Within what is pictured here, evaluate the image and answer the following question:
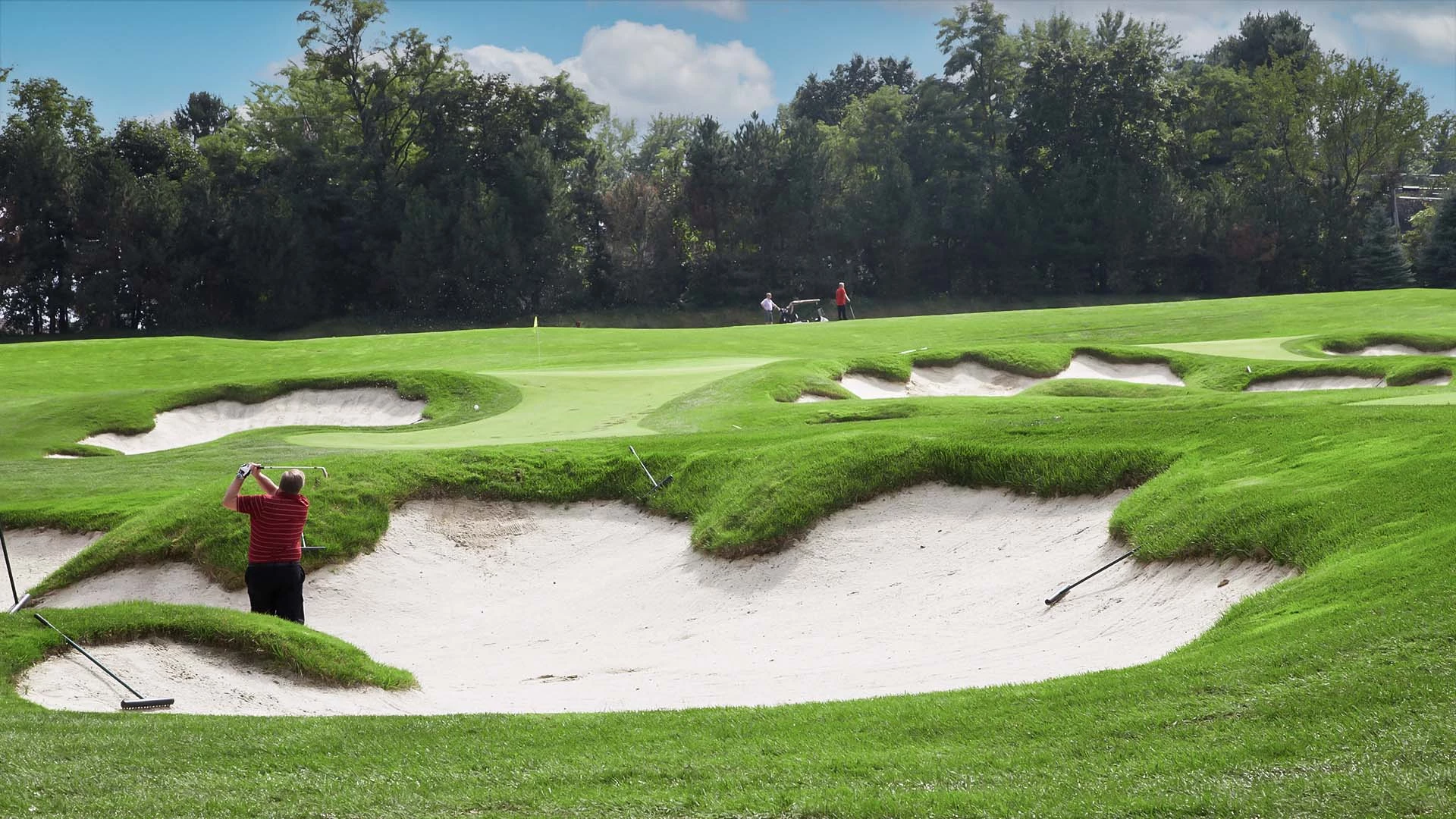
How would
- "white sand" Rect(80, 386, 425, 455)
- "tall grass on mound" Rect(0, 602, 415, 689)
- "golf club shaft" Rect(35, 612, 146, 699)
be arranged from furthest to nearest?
1. "white sand" Rect(80, 386, 425, 455)
2. "tall grass on mound" Rect(0, 602, 415, 689)
3. "golf club shaft" Rect(35, 612, 146, 699)

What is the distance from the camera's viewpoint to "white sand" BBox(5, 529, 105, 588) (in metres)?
18.6

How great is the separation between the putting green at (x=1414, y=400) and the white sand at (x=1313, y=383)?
A: 357 inches

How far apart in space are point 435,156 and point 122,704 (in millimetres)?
76396

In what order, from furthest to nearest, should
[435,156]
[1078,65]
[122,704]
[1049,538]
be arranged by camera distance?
[1078,65] → [435,156] → [1049,538] → [122,704]

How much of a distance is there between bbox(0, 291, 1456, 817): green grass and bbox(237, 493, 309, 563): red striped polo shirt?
3.23 feet

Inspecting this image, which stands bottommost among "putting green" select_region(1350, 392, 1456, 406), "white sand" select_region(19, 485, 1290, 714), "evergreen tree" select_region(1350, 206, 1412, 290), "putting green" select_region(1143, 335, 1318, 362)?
"white sand" select_region(19, 485, 1290, 714)

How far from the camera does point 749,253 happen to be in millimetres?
88438

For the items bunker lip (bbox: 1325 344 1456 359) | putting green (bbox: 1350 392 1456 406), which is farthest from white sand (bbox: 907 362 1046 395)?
putting green (bbox: 1350 392 1456 406)

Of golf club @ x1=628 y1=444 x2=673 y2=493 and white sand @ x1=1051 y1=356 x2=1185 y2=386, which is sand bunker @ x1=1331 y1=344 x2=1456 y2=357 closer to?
white sand @ x1=1051 y1=356 x2=1185 y2=386

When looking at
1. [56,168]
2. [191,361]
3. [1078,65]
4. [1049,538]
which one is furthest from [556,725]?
[1078,65]

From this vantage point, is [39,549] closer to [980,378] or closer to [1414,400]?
[1414,400]

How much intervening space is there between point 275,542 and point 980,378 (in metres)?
22.3

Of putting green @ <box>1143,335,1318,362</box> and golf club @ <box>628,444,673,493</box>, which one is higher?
putting green @ <box>1143,335,1318,362</box>

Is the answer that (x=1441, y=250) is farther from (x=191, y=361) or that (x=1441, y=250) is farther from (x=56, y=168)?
(x=56, y=168)
